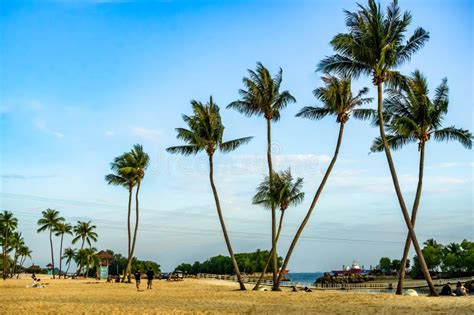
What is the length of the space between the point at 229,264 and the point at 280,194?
116m

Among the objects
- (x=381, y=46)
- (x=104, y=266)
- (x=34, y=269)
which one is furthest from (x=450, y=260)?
(x=34, y=269)

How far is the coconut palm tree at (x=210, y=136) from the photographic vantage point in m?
33.0

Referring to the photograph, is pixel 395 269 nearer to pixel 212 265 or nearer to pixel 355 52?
pixel 212 265

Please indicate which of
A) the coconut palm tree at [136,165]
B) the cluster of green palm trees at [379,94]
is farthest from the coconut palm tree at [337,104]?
the coconut palm tree at [136,165]

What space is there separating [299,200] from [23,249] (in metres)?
104

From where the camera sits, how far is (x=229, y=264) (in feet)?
475

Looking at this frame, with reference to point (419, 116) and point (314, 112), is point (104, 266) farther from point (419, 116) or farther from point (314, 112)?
point (419, 116)

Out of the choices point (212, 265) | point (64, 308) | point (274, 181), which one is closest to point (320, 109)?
point (274, 181)

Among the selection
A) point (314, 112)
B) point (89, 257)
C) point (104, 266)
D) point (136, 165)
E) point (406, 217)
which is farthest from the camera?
point (89, 257)

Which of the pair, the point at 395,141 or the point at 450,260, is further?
the point at 450,260

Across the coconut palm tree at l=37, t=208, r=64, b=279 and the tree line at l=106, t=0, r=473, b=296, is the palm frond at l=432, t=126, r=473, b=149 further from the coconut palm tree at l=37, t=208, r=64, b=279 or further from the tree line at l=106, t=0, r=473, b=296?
the coconut palm tree at l=37, t=208, r=64, b=279

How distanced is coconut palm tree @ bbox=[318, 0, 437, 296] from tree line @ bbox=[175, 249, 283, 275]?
111004 millimetres

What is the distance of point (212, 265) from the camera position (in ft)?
497

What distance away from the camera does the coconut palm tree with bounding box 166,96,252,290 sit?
108ft
